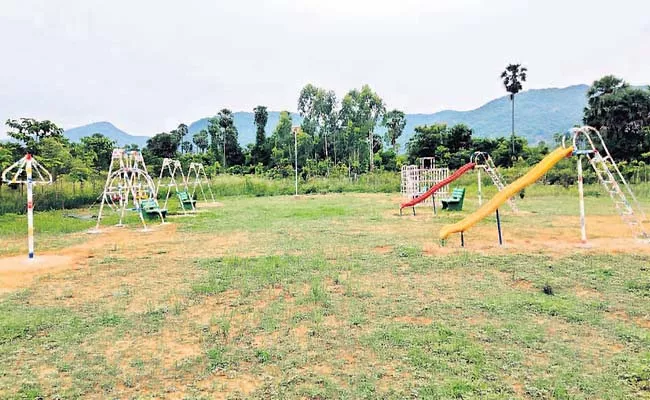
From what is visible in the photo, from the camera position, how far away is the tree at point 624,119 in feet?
97.5

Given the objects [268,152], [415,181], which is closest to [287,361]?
[415,181]

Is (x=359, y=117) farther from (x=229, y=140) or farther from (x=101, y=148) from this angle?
(x=101, y=148)

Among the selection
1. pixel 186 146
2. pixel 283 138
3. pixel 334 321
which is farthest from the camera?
pixel 186 146

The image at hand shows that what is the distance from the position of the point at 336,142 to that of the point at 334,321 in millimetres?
39001

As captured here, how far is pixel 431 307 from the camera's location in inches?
189

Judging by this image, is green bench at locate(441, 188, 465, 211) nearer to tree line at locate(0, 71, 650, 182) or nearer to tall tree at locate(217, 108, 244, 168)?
tree line at locate(0, 71, 650, 182)

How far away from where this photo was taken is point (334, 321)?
14.6ft

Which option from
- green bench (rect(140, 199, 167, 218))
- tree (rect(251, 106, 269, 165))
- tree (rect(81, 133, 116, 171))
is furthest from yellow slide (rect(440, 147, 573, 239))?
tree (rect(251, 106, 269, 165))

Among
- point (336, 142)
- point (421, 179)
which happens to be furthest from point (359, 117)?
point (421, 179)

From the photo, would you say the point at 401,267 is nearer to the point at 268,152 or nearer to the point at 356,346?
the point at 356,346

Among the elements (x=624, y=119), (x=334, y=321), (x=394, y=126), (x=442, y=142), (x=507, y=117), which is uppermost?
(x=507, y=117)

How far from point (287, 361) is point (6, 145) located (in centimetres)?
1743

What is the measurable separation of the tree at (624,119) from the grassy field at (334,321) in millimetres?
25047

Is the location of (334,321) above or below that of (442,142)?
below
